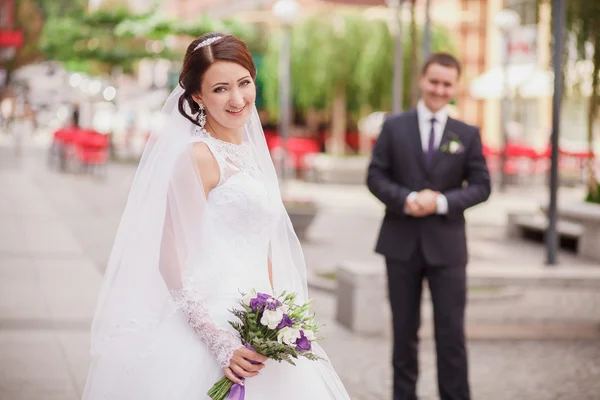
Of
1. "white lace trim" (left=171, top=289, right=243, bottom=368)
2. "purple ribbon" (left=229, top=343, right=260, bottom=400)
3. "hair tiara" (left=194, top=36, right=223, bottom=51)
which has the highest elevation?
"hair tiara" (left=194, top=36, right=223, bottom=51)

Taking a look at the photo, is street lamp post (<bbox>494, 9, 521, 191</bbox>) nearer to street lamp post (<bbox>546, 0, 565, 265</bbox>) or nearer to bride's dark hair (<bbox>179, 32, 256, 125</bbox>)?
street lamp post (<bbox>546, 0, 565, 265</bbox>)

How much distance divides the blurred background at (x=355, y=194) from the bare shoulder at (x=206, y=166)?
3.44 metres

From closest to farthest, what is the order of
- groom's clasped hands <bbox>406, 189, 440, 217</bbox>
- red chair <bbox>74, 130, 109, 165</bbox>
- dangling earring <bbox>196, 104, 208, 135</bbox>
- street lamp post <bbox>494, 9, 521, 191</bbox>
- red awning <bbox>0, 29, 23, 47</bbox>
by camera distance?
dangling earring <bbox>196, 104, 208, 135</bbox> → groom's clasped hands <bbox>406, 189, 440, 217</bbox> → street lamp post <bbox>494, 9, 521, 191</bbox> → red chair <bbox>74, 130, 109, 165</bbox> → red awning <bbox>0, 29, 23, 47</bbox>

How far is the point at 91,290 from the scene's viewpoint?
1070 centimetres

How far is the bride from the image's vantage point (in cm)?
354

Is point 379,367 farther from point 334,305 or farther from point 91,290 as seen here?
point 91,290

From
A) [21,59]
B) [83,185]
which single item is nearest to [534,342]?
[83,185]

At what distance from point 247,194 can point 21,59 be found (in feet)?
287

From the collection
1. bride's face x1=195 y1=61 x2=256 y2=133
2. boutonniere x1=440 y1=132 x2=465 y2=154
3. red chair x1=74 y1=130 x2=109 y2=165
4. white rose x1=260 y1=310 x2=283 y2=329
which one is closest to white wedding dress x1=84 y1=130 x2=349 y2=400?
bride's face x1=195 y1=61 x2=256 y2=133

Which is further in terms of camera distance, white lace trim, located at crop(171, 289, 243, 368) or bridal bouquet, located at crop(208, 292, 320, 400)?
white lace trim, located at crop(171, 289, 243, 368)

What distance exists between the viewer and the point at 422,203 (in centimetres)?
586

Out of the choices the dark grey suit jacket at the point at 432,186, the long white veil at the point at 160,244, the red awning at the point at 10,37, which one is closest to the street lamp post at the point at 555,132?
the dark grey suit jacket at the point at 432,186

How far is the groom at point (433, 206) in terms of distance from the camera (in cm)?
595

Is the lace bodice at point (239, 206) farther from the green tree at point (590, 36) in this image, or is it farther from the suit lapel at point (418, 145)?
the green tree at point (590, 36)
